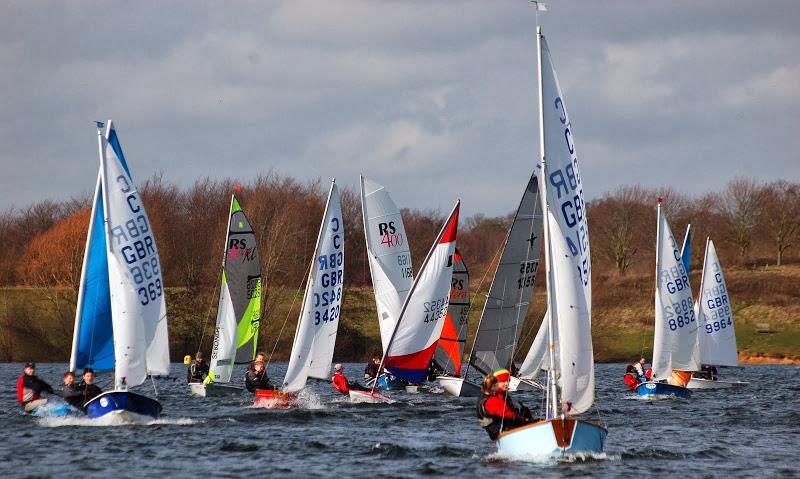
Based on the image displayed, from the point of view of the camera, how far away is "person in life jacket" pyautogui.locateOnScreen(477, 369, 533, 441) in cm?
1981

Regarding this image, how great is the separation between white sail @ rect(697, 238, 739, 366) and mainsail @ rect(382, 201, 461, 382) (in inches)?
672

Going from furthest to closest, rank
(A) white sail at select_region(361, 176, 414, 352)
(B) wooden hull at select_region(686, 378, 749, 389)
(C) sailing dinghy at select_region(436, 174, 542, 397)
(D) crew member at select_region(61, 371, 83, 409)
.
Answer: (B) wooden hull at select_region(686, 378, 749, 389) < (A) white sail at select_region(361, 176, 414, 352) < (C) sailing dinghy at select_region(436, 174, 542, 397) < (D) crew member at select_region(61, 371, 83, 409)

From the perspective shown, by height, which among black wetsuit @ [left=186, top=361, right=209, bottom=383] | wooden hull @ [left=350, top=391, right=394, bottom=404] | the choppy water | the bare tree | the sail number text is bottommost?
the choppy water

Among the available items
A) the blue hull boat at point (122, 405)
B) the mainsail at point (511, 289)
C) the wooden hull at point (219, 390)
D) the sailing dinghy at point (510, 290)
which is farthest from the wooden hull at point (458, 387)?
the blue hull boat at point (122, 405)

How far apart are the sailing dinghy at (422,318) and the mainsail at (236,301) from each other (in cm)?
524

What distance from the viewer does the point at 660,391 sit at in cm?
3794

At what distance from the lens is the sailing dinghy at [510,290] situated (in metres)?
33.5

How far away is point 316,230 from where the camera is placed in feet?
250

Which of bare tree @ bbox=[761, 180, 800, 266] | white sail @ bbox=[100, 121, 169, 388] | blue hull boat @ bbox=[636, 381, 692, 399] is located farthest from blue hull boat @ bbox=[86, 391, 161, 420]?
bare tree @ bbox=[761, 180, 800, 266]

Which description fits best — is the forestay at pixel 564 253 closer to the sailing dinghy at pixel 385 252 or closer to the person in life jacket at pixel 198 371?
the sailing dinghy at pixel 385 252

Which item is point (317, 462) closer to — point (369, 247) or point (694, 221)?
point (369, 247)

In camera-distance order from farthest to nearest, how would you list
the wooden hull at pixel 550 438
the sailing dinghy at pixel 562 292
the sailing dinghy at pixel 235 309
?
the sailing dinghy at pixel 235 309 < the sailing dinghy at pixel 562 292 < the wooden hull at pixel 550 438

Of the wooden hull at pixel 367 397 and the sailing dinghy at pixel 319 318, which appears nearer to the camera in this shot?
the sailing dinghy at pixel 319 318

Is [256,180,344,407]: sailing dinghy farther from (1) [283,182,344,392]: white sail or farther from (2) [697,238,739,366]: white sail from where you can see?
(2) [697,238,739,366]: white sail
